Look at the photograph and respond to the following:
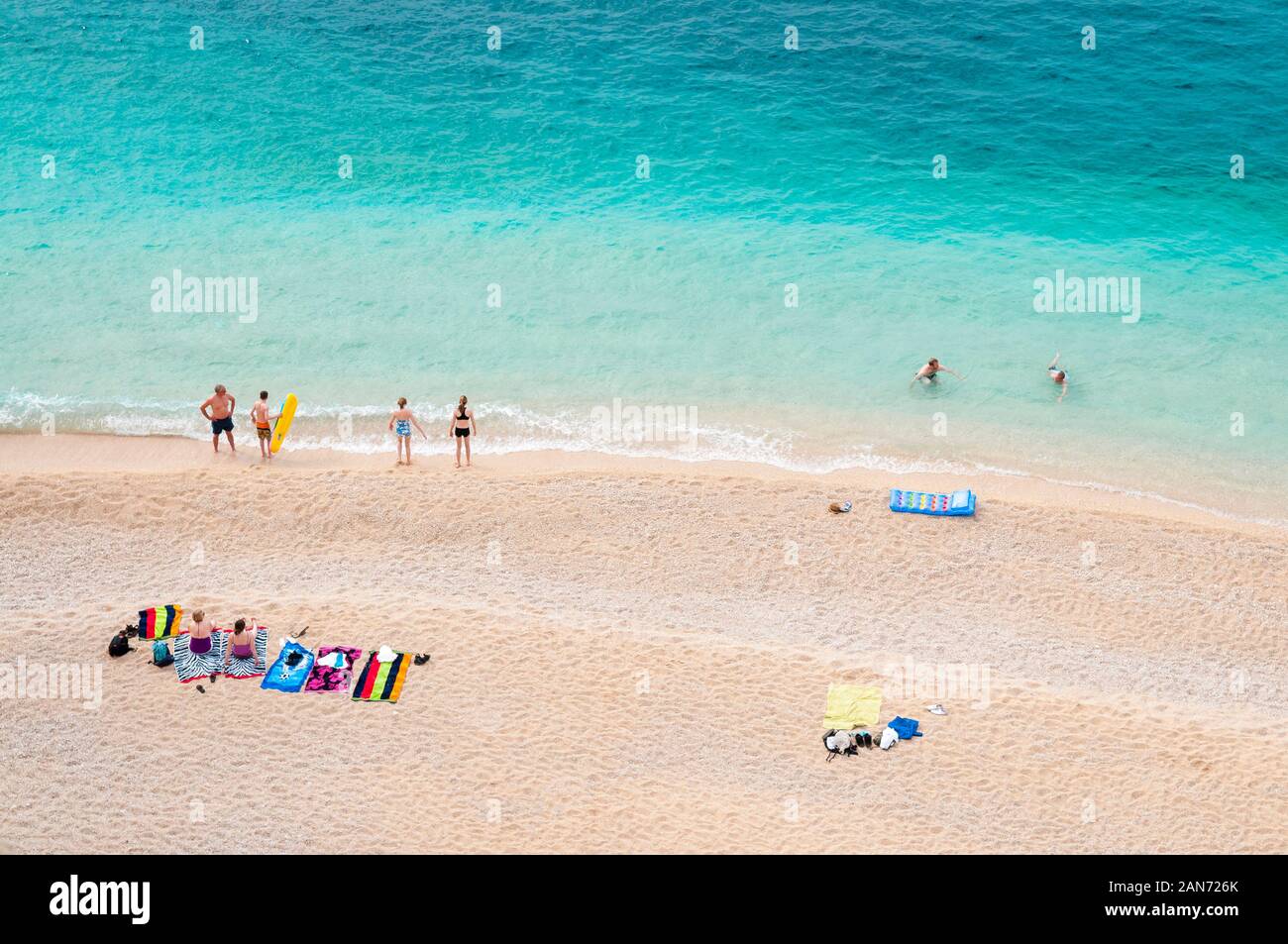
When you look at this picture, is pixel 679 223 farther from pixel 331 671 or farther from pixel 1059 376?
pixel 331 671

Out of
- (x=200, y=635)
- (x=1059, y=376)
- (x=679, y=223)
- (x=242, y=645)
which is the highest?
(x=679, y=223)

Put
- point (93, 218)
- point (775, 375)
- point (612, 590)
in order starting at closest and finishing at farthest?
1. point (612, 590)
2. point (775, 375)
3. point (93, 218)

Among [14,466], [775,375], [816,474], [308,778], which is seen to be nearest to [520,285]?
[775,375]

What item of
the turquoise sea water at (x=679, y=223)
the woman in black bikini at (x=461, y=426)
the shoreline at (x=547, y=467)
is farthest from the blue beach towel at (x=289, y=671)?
the turquoise sea water at (x=679, y=223)

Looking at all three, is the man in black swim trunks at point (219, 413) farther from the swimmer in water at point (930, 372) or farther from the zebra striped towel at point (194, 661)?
the swimmer in water at point (930, 372)

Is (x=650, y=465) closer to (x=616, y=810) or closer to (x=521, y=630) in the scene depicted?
(x=521, y=630)

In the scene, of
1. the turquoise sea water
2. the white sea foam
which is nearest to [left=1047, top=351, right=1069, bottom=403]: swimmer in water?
the turquoise sea water

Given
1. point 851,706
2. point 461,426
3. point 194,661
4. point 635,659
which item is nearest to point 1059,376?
point 851,706
